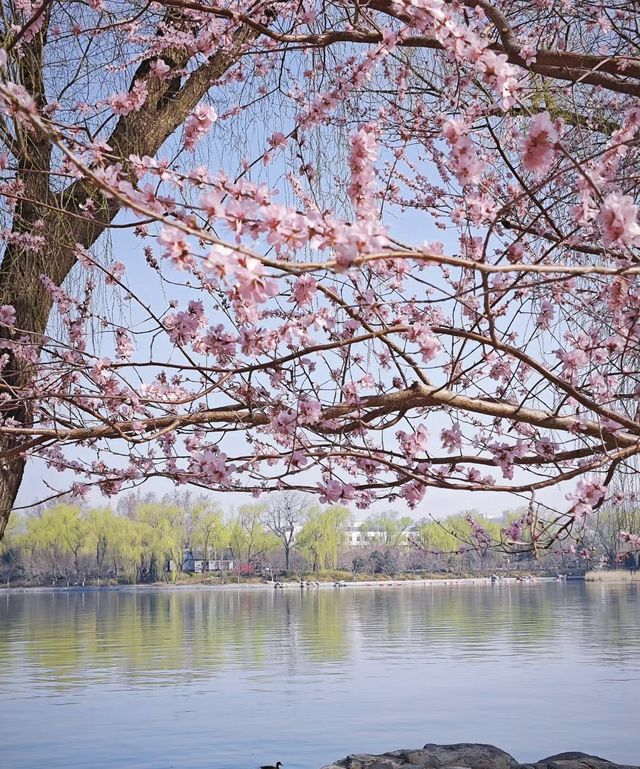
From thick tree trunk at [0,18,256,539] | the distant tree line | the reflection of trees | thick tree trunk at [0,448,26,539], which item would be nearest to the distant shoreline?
the distant tree line

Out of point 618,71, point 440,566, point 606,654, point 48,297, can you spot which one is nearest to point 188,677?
point 606,654

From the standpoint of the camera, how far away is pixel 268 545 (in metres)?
42.1

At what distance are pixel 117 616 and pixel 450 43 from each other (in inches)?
801

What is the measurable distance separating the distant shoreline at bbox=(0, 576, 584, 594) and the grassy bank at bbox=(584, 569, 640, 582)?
106 inches

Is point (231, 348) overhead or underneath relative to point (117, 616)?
overhead

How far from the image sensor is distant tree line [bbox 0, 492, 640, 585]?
121 ft

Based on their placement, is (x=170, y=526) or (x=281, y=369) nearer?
(x=281, y=369)

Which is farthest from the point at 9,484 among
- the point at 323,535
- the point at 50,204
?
the point at 323,535

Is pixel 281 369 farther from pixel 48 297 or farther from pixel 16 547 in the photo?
pixel 16 547

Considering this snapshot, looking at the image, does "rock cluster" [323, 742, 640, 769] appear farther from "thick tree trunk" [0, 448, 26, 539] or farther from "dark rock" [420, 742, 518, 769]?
"thick tree trunk" [0, 448, 26, 539]

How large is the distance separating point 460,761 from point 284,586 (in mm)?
38412

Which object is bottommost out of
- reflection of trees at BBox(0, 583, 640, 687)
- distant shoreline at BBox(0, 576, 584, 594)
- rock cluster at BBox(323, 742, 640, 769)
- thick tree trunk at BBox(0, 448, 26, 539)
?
distant shoreline at BBox(0, 576, 584, 594)

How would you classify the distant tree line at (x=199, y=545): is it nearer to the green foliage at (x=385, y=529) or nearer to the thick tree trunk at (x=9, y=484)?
the green foliage at (x=385, y=529)

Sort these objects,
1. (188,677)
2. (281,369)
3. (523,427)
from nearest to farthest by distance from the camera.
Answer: (281,369) < (523,427) < (188,677)
